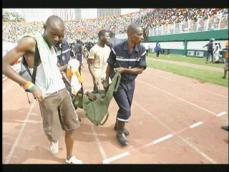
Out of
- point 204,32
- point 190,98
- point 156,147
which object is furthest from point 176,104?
point 204,32

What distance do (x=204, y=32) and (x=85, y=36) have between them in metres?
32.0

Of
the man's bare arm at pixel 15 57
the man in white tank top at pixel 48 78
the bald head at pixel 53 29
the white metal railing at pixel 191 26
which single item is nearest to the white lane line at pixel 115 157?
the man in white tank top at pixel 48 78

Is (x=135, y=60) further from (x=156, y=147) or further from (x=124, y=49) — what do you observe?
(x=156, y=147)

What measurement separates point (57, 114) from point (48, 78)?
474mm

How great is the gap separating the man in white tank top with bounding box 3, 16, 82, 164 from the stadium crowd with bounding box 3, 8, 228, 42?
10.9 meters

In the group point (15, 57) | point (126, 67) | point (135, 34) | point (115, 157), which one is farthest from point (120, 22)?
point (15, 57)

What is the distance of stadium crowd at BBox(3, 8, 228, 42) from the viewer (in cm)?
2165

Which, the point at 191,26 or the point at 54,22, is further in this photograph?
the point at 191,26

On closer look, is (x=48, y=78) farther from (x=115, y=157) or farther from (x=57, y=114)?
(x=115, y=157)

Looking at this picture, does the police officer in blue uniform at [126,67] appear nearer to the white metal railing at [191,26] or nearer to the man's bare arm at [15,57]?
the man's bare arm at [15,57]

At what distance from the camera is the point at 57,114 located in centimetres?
366

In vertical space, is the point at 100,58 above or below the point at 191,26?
below

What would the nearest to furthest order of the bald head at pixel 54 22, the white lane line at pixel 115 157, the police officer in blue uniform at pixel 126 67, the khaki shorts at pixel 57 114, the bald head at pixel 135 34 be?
the bald head at pixel 54 22 → the khaki shorts at pixel 57 114 → the white lane line at pixel 115 157 → the bald head at pixel 135 34 → the police officer in blue uniform at pixel 126 67

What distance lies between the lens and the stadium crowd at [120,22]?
21.6 meters
